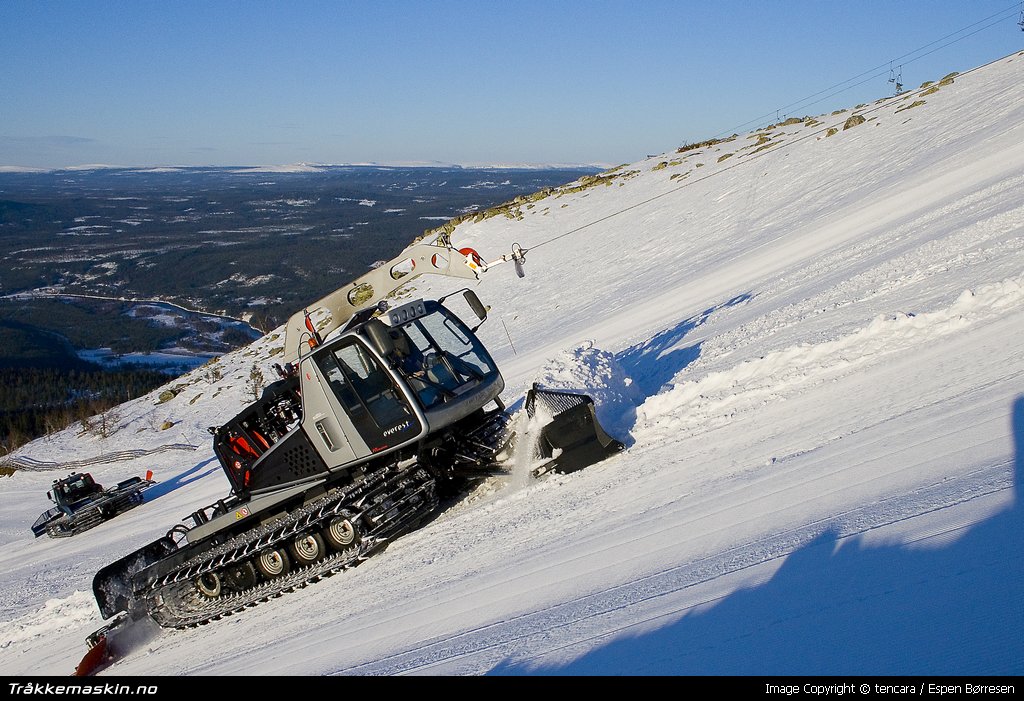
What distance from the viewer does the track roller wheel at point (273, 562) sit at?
322 inches

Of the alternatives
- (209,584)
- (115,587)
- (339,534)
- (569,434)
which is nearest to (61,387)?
(115,587)

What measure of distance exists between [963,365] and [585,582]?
13.4 feet

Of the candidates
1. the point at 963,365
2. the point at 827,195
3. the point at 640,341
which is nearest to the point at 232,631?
the point at 963,365

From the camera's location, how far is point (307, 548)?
818 cm

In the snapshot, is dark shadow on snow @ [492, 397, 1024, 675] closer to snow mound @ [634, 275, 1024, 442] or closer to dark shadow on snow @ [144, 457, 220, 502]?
snow mound @ [634, 275, 1024, 442]

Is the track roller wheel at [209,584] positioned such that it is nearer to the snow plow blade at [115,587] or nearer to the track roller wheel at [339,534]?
the snow plow blade at [115,587]

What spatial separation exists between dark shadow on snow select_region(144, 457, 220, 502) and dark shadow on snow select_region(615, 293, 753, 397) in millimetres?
11391

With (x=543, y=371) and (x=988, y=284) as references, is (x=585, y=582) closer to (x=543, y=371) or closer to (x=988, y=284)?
(x=543, y=371)

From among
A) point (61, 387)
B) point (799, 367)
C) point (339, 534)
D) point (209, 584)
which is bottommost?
point (209, 584)

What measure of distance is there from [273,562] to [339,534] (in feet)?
2.86

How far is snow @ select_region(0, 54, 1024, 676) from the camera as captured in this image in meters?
3.99

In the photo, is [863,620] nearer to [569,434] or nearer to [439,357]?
[569,434]
